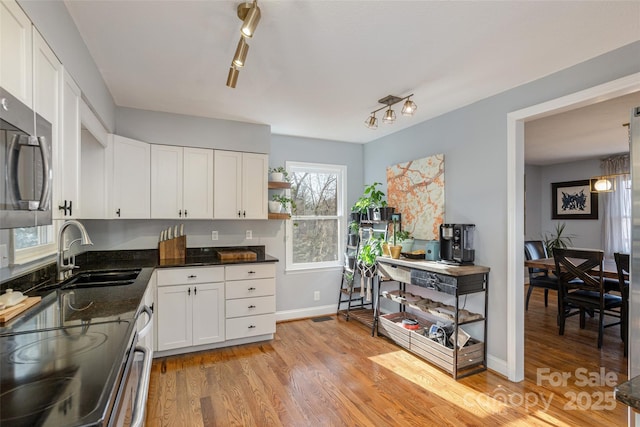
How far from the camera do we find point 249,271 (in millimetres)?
3332

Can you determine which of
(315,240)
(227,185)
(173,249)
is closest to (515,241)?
(315,240)

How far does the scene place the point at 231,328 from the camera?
3260 millimetres

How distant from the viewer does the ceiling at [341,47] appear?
1.69 metres

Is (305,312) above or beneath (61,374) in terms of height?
beneath

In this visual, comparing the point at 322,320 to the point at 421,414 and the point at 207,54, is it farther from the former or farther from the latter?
the point at 207,54

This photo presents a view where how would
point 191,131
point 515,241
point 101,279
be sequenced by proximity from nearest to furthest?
point 101,279 → point 515,241 → point 191,131

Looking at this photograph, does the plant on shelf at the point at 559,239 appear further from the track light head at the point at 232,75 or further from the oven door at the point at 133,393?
the oven door at the point at 133,393

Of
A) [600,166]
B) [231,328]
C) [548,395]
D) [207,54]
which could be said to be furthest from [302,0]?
[600,166]

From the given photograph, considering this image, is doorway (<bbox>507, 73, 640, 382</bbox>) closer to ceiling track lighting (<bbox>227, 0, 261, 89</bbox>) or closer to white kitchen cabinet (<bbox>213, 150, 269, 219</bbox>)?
ceiling track lighting (<bbox>227, 0, 261, 89</bbox>)

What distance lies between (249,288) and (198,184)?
1.23m

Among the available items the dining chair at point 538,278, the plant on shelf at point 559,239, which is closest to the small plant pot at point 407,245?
the dining chair at point 538,278

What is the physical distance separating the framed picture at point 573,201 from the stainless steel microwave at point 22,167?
7.54m

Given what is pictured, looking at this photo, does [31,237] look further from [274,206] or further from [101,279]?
[274,206]

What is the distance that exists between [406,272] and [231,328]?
74.0 inches
